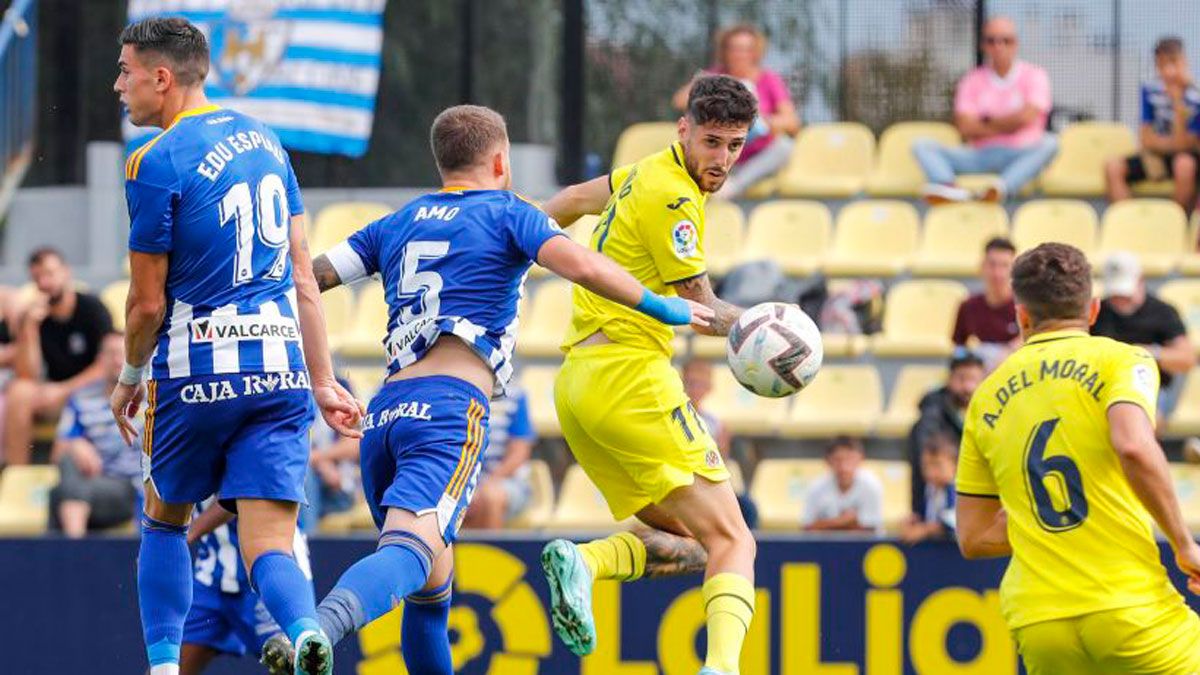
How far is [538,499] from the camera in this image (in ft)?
40.9

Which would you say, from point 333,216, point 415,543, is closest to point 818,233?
point 333,216

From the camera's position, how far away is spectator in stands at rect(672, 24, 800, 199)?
1436 cm

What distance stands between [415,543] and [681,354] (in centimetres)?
→ 691

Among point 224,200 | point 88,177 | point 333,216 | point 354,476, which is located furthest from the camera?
point 88,177

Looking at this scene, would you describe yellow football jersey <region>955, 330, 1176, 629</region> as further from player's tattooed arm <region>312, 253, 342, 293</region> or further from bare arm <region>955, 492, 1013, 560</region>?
player's tattooed arm <region>312, 253, 342, 293</region>

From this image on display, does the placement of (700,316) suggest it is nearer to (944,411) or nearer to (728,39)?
(944,411)

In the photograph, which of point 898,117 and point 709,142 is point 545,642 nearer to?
point 709,142

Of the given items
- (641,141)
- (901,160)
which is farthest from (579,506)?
(901,160)

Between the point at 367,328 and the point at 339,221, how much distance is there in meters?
0.97

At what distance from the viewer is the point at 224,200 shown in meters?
6.79

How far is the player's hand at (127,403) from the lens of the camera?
702cm

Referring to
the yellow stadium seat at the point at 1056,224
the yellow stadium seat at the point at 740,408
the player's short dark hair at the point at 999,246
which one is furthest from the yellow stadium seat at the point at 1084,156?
the yellow stadium seat at the point at 740,408

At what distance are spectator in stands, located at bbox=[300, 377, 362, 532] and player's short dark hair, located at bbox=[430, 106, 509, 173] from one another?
467 centimetres

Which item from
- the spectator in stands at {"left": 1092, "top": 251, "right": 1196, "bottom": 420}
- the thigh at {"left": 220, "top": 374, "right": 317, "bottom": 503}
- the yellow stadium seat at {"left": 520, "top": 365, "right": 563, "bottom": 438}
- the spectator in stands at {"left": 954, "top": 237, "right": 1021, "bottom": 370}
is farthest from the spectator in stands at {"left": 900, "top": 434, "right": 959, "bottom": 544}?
the thigh at {"left": 220, "top": 374, "right": 317, "bottom": 503}
